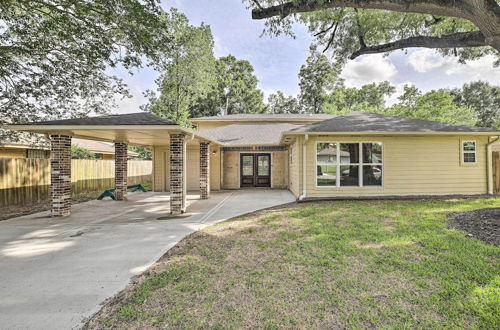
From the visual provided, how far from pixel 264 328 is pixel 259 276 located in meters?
0.96

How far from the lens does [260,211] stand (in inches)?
283

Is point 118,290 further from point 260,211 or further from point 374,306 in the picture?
point 260,211

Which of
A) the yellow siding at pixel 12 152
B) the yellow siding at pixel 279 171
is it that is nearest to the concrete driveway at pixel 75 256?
the yellow siding at pixel 279 171

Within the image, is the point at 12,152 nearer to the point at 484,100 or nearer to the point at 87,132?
the point at 87,132

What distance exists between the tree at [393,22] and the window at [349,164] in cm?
402

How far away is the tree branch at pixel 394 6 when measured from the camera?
4.71 metres

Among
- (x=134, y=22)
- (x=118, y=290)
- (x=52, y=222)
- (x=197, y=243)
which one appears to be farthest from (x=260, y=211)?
(x=134, y=22)

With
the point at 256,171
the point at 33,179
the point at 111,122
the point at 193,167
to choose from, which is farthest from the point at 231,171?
the point at 33,179

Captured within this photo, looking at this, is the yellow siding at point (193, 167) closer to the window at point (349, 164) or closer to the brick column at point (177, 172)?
the brick column at point (177, 172)

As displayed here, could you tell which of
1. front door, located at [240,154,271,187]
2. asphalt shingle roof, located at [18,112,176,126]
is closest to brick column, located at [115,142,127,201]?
asphalt shingle roof, located at [18,112,176,126]

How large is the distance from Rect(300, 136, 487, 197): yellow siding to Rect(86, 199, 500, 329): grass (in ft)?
12.4

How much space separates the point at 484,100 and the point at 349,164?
43.4m

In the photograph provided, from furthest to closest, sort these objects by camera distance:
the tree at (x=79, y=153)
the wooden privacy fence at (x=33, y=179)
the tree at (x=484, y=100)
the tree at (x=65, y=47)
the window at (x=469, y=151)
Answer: the tree at (x=484, y=100), the tree at (x=79, y=153), the window at (x=469, y=151), the wooden privacy fence at (x=33, y=179), the tree at (x=65, y=47)

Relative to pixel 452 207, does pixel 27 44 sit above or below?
above
